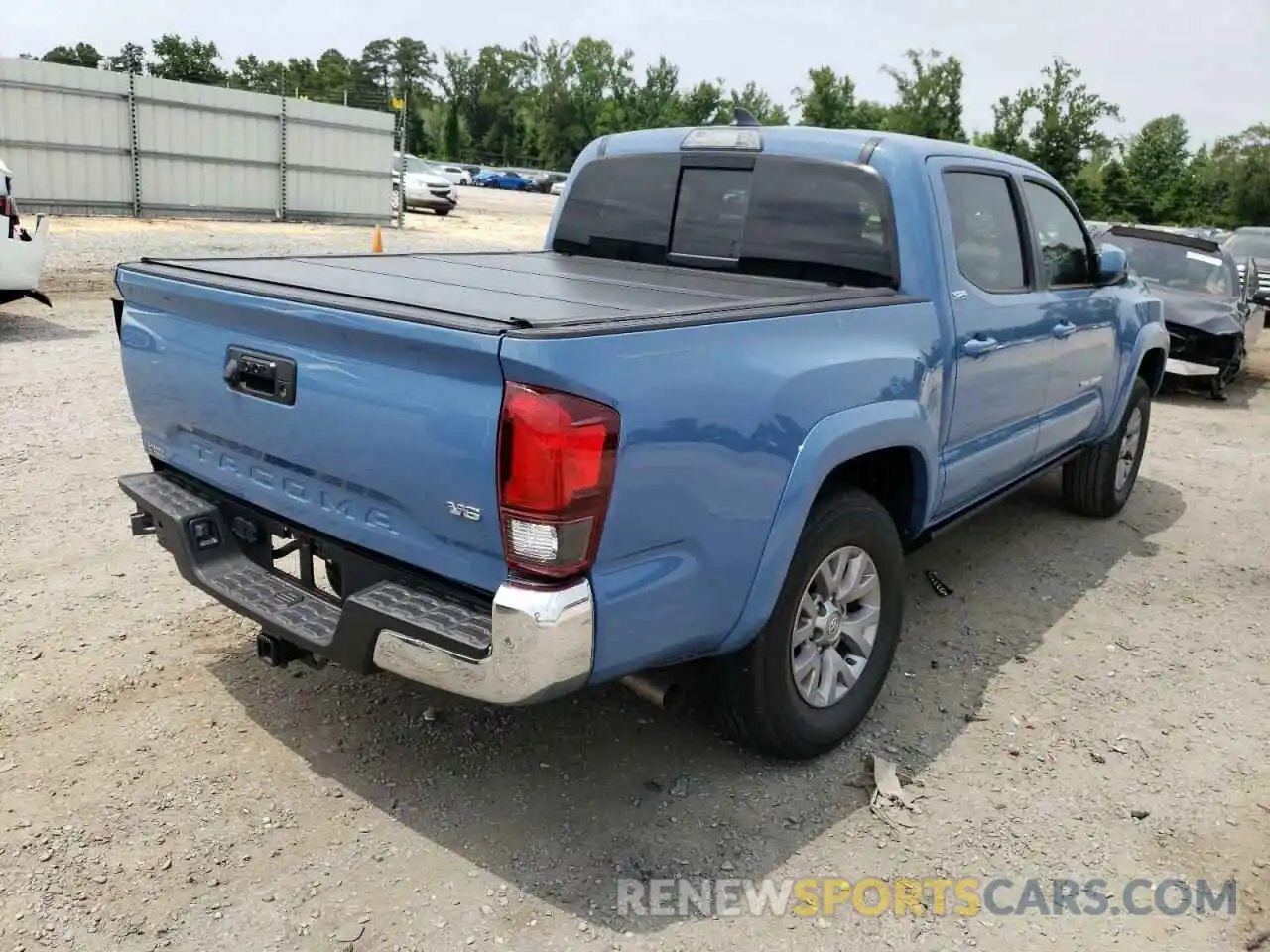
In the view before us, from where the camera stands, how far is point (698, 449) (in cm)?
274

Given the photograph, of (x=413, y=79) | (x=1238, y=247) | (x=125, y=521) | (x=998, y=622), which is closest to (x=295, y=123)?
(x=1238, y=247)

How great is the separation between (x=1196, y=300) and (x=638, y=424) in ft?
33.5

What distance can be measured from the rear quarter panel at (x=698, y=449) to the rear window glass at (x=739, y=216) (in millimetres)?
784

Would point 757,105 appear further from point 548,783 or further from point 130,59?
point 548,783

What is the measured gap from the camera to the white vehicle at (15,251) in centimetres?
902

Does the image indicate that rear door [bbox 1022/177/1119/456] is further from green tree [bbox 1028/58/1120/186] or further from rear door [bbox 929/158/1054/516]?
green tree [bbox 1028/58/1120/186]

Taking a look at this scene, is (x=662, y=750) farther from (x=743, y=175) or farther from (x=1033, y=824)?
(x=743, y=175)

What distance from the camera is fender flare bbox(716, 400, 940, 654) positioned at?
3.01m

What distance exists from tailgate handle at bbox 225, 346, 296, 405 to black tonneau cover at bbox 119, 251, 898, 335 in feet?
0.58

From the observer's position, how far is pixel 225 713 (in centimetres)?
361

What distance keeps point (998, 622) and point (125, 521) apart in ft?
13.2

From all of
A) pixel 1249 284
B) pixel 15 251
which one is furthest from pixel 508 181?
pixel 15 251

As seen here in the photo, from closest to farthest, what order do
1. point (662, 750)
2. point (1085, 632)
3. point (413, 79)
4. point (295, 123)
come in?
point (662, 750) → point (1085, 632) → point (295, 123) → point (413, 79)

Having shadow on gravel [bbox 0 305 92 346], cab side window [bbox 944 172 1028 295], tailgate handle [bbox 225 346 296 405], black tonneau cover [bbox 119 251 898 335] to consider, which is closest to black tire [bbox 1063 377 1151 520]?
cab side window [bbox 944 172 1028 295]
